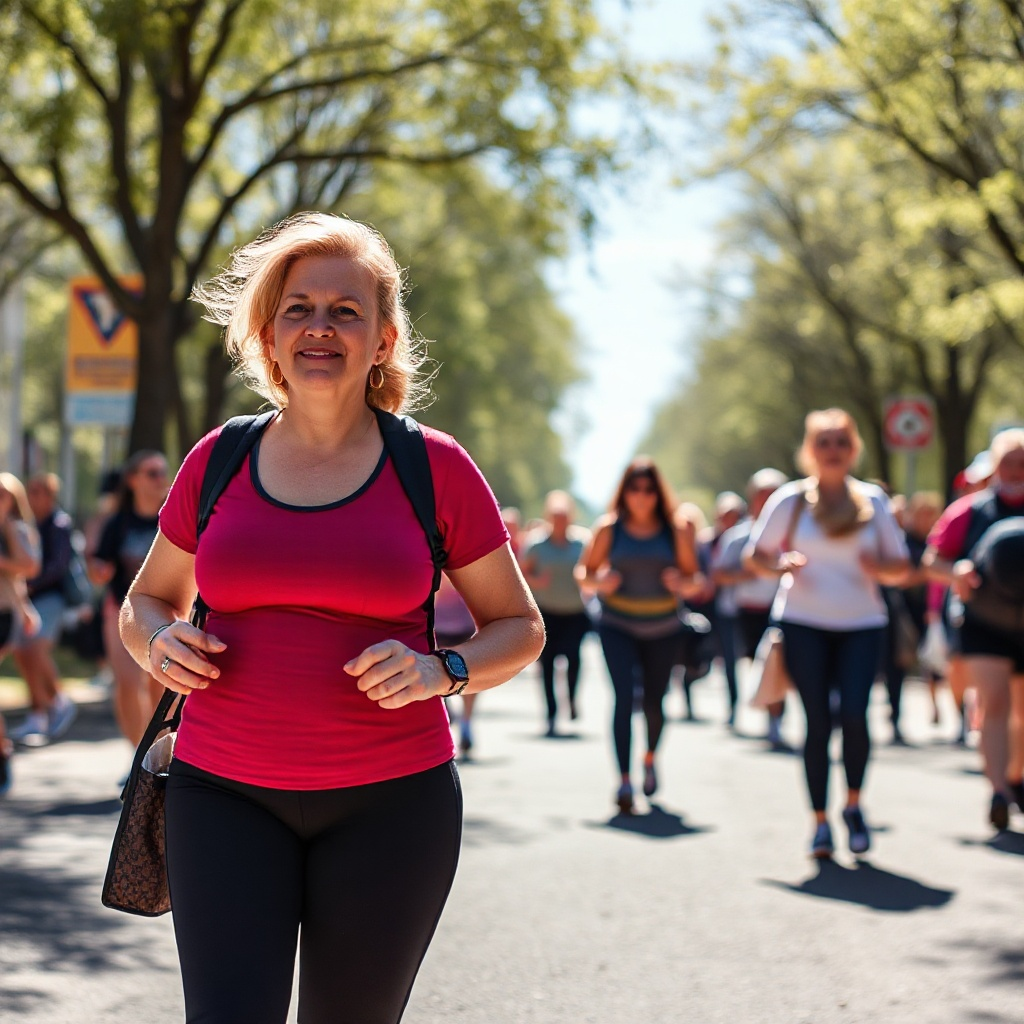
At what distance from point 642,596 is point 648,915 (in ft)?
11.5

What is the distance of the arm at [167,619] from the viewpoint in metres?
3.12

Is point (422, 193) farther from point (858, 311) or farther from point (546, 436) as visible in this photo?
point (546, 436)

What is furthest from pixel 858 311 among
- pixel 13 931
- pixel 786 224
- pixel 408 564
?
pixel 408 564

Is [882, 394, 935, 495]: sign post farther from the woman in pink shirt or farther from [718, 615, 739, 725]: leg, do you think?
the woman in pink shirt

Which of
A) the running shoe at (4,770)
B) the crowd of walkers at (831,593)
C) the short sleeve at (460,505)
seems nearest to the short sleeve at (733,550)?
the crowd of walkers at (831,593)

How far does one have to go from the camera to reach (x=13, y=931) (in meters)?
6.43

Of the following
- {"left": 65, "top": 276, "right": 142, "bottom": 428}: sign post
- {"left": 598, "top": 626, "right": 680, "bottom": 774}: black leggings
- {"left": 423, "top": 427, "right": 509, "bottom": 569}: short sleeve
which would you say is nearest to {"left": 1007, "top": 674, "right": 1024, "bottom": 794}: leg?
{"left": 598, "top": 626, "right": 680, "bottom": 774}: black leggings

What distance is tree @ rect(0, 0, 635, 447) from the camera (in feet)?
53.4

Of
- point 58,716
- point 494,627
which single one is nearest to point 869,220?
point 58,716

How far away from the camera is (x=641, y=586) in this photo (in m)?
10.5

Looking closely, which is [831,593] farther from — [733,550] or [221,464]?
[733,550]

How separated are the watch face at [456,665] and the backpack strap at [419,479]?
0.07 metres

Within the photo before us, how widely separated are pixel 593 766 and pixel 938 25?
28.3ft

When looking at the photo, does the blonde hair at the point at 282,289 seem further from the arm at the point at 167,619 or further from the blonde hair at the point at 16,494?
the blonde hair at the point at 16,494
